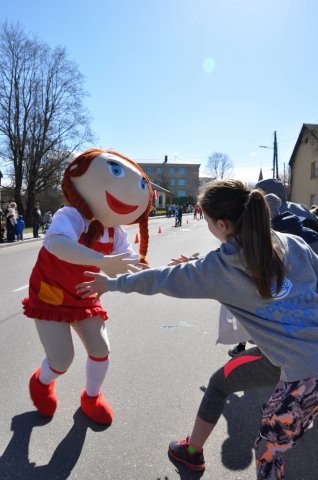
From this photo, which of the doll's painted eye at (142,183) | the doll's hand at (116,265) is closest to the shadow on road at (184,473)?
the doll's hand at (116,265)

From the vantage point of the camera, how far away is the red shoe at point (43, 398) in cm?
307

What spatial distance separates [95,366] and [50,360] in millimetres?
332

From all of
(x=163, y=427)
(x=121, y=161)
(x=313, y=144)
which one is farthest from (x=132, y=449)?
(x=313, y=144)

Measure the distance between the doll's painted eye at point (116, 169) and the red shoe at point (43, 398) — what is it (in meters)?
1.62

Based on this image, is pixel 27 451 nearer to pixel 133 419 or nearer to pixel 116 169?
pixel 133 419

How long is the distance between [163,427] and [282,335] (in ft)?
4.65

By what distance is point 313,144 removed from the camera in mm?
32312

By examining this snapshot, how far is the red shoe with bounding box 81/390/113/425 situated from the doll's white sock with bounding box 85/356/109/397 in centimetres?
4

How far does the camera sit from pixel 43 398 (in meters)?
3.07

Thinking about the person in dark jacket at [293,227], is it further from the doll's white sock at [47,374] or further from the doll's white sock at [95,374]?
the doll's white sock at [47,374]

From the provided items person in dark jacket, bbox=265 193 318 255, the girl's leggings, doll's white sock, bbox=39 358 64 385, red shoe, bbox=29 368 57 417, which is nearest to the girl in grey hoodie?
the girl's leggings

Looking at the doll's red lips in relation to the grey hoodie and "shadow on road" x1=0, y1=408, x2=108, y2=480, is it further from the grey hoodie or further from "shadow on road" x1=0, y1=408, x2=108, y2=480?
"shadow on road" x1=0, y1=408, x2=108, y2=480

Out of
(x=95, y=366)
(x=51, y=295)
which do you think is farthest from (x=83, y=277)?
(x=95, y=366)

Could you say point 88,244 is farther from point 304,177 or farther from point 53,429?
point 304,177
